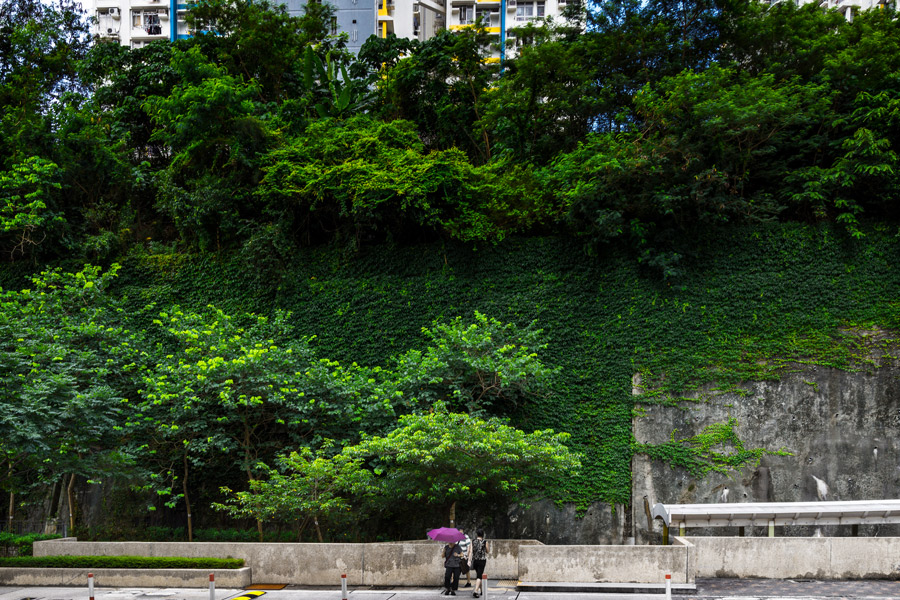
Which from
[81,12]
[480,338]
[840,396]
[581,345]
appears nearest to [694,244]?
[581,345]

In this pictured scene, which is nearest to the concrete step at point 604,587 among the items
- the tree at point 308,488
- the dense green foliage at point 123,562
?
the tree at point 308,488

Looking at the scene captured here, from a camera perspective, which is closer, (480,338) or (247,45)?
(480,338)

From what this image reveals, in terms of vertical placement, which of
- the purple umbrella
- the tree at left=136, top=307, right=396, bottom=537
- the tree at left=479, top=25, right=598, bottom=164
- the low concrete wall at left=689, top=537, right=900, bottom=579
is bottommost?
the low concrete wall at left=689, top=537, right=900, bottom=579

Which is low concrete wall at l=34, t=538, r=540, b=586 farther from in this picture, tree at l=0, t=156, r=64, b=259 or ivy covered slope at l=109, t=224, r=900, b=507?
tree at l=0, t=156, r=64, b=259

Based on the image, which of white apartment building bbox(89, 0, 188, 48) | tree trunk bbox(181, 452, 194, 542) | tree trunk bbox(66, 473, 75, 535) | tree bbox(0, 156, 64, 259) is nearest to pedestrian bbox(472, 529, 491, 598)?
tree trunk bbox(181, 452, 194, 542)

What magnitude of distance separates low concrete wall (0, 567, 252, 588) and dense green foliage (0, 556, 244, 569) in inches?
6.0

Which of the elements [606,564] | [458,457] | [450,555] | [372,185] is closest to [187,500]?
[458,457]

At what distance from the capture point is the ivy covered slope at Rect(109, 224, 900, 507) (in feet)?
64.5

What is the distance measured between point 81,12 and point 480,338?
25.4 metres

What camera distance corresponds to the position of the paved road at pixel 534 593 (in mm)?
12219

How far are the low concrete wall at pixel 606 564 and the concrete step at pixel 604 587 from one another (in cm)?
9

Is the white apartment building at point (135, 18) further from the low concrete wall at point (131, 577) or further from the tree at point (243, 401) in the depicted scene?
the low concrete wall at point (131, 577)

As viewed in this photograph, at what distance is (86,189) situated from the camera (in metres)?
26.1

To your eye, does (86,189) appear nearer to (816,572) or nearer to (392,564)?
(392,564)
